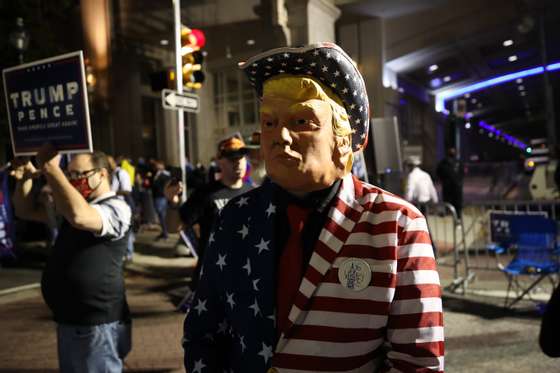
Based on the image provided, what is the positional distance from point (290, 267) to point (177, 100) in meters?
5.98

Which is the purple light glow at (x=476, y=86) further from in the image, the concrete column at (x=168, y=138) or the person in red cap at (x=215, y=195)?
the person in red cap at (x=215, y=195)

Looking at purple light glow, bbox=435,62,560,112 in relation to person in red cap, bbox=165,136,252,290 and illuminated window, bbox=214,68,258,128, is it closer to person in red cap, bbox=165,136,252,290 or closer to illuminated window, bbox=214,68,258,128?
illuminated window, bbox=214,68,258,128

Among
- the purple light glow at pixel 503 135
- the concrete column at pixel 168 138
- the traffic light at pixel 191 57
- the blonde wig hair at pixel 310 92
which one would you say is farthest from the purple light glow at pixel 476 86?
the blonde wig hair at pixel 310 92

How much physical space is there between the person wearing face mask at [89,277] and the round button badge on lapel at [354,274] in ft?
5.80

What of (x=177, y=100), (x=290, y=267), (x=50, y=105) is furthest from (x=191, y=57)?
(x=290, y=267)

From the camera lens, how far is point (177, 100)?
7180mm

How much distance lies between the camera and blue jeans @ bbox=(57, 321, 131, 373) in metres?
2.88

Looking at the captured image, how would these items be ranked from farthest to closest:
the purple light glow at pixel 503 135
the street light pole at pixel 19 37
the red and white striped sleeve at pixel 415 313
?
1. the purple light glow at pixel 503 135
2. the street light pole at pixel 19 37
3. the red and white striped sleeve at pixel 415 313

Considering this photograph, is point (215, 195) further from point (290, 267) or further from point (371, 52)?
point (371, 52)

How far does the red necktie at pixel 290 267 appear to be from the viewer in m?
1.57

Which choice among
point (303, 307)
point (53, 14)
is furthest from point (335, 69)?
point (53, 14)

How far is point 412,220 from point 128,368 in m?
3.93

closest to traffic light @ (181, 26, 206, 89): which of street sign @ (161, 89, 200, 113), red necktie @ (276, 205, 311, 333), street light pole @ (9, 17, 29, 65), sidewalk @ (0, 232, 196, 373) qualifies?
street sign @ (161, 89, 200, 113)

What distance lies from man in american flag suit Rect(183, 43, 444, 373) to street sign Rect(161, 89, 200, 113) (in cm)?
549
